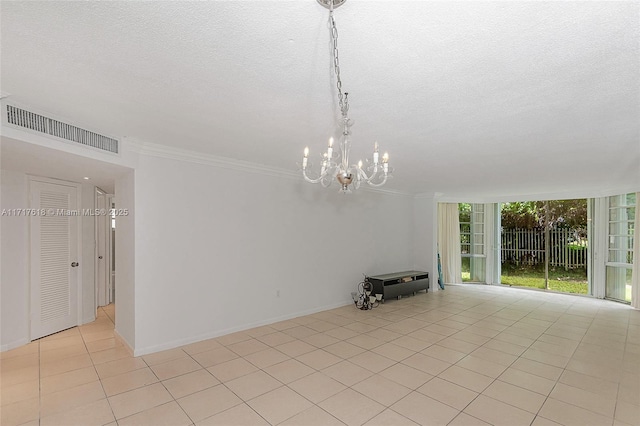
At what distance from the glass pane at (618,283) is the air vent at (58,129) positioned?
30.5 feet

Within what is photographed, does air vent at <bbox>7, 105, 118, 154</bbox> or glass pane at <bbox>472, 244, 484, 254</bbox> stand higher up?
air vent at <bbox>7, 105, 118, 154</bbox>

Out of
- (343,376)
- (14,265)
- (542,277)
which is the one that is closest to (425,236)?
(542,277)

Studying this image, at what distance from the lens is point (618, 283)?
651 centimetres

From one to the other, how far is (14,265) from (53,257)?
1.73ft

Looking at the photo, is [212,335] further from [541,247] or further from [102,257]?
[541,247]

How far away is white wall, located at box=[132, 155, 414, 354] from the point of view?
12.0 feet

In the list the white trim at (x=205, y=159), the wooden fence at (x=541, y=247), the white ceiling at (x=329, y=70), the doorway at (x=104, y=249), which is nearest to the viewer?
the white ceiling at (x=329, y=70)

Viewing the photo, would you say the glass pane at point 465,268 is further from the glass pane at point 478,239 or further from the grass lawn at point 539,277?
the glass pane at point 478,239

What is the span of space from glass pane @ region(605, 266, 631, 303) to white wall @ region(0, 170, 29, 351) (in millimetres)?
10391

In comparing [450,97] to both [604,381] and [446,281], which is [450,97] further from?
[446,281]

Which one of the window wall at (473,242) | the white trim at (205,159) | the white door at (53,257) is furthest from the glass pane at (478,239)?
the white door at (53,257)

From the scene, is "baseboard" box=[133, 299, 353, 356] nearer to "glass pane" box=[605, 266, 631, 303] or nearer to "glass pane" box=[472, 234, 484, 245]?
"glass pane" box=[472, 234, 484, 245]

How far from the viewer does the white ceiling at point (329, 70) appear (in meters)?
1.41

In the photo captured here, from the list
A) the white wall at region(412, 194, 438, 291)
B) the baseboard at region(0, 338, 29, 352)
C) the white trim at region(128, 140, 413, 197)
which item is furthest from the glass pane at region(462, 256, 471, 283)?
the baseboard at region(0, 338, 29, 352)
